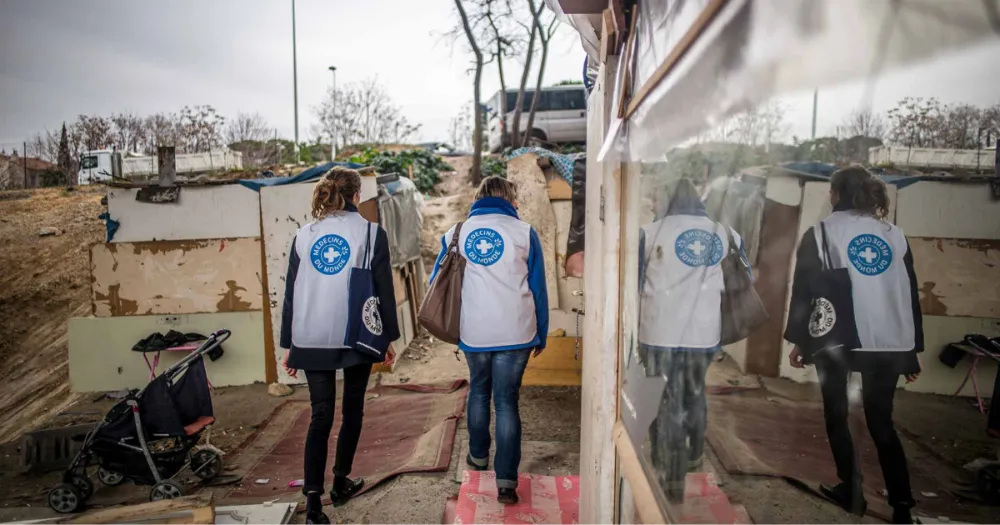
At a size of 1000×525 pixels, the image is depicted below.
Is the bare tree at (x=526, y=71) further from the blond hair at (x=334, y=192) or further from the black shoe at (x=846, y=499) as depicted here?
the black shoe at (x=846, y=499)

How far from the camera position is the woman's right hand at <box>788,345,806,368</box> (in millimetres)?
893

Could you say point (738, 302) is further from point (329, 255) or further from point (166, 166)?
point (166, 166)

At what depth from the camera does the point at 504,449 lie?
3.68 metres

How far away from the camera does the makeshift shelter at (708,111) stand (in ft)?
2.11

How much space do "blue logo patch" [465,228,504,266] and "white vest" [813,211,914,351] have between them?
2780 mm

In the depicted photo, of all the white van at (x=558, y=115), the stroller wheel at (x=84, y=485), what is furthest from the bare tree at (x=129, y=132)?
the stroller wheel at (x=84, y=485)

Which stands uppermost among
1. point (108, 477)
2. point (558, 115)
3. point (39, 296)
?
point (558, 115)

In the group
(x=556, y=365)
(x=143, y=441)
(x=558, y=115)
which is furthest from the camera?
(x=558, y=115)

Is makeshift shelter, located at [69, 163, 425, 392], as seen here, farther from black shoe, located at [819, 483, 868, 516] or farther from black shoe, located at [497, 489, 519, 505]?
black shoe, located at [819, 483, 868, 516]

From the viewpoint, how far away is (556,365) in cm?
660

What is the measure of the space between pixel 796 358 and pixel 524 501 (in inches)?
124

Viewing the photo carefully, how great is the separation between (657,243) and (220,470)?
4.61 meters

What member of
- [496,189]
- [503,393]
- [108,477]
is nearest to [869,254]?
[503,393]

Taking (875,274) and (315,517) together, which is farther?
(315,517)
